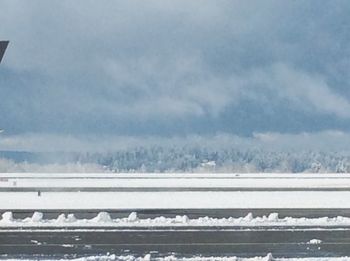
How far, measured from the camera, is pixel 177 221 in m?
22.4

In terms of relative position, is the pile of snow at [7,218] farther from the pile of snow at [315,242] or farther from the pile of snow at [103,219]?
the pile of snow at [315,242]

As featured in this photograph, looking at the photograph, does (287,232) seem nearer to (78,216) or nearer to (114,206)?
(78,216)

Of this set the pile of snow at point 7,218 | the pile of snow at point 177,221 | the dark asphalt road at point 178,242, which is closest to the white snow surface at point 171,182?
the pile of snow at point 7,218

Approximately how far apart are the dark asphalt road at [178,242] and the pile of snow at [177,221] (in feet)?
5.04

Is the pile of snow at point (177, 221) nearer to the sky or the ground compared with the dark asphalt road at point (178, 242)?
nearer to the sky

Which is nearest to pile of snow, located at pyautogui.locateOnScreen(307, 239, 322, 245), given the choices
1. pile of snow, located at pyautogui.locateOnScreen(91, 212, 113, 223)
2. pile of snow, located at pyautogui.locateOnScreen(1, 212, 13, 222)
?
pile of snow, located at pyautogui.locateOnScreen(91, 212, 113, 223)

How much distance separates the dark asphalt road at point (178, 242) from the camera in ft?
52.4

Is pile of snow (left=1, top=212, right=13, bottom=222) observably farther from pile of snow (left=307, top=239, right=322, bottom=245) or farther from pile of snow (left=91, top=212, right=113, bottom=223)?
pile of snow (left=307, top=239, right=322, bottom=245)

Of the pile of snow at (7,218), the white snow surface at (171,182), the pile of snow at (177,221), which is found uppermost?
the white snow surface at (171,182)

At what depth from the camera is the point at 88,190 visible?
43.8 m

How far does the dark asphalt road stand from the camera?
15969mm

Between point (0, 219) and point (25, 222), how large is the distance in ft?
6.67

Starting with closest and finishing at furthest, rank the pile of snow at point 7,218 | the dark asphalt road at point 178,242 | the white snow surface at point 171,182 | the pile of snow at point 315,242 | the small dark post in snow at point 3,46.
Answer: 1. the dark asphalt road at point 178,242
2. the pile of snow at point 315,242
3. the small dark post in snow at point 3,46
4. the pile of snow at point 7,218
5. the white snow surface at point 171,182

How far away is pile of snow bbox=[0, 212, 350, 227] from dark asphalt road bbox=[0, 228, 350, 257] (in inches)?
60.5
